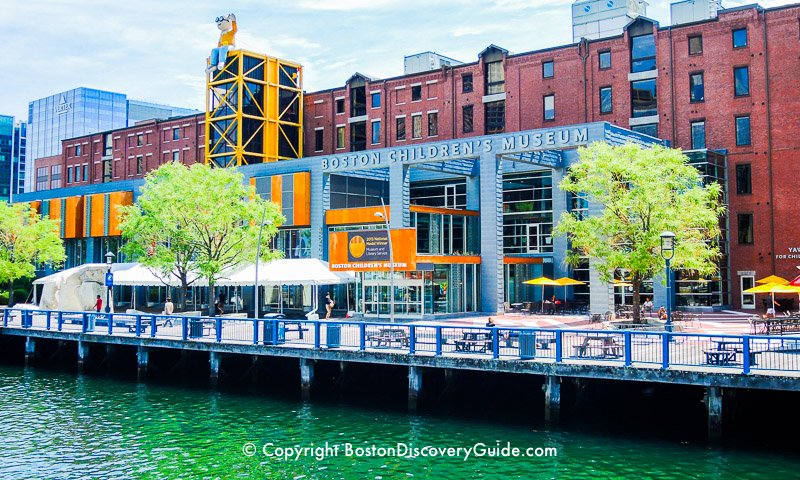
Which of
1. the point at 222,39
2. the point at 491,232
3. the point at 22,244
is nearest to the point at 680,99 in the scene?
the point at 491,232

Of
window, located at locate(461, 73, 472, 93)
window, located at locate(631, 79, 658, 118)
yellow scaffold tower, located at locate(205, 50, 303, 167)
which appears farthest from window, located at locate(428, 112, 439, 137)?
window, located at locate(631, 79, 658, 118)

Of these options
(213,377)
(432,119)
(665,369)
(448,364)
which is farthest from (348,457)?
(432,119)

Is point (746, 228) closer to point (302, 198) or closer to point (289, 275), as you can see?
point (302, 198)

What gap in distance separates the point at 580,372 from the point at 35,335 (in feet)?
99.2

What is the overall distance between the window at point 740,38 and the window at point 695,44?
7.13ft

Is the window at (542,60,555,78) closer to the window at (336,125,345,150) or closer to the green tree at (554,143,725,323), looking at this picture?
the window at (336,125,345,150)

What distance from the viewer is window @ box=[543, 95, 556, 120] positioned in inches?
2385

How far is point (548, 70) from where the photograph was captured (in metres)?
60.9

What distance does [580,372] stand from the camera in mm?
25031

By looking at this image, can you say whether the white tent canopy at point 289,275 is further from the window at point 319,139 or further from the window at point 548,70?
the window at point 319,139

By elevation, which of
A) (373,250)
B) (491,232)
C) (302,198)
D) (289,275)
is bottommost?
(289,275)

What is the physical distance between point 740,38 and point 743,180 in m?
9.50

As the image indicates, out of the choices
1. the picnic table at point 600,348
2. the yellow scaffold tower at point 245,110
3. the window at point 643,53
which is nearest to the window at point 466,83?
the window at point 643,53

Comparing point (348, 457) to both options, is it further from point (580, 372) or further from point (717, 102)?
point (717, 102)
